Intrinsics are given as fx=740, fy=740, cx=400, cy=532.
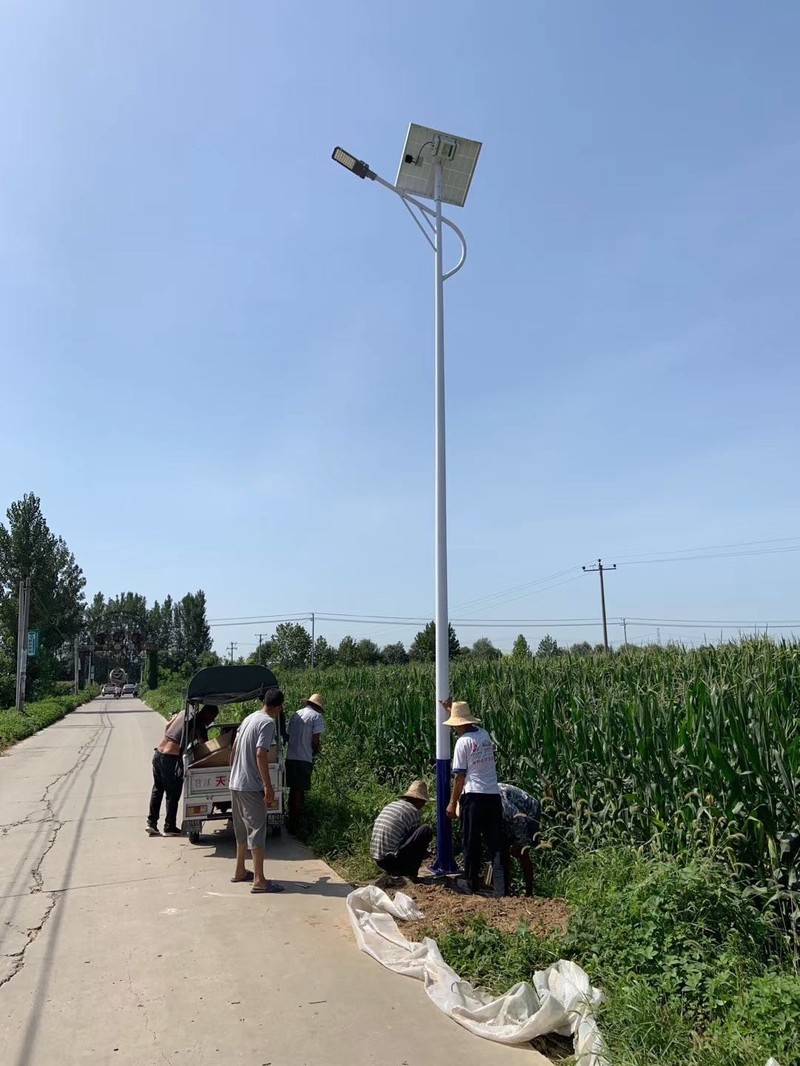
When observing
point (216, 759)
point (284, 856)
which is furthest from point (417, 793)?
point (216, 759)

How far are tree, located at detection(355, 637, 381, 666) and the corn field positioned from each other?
202ft

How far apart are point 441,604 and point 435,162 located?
5.04 metres

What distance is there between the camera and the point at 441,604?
7.68m

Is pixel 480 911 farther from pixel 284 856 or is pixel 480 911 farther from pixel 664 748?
pixel 284 856

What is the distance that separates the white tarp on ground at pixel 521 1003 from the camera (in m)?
4.09

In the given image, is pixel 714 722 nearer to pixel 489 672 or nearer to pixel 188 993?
pixel 188 993

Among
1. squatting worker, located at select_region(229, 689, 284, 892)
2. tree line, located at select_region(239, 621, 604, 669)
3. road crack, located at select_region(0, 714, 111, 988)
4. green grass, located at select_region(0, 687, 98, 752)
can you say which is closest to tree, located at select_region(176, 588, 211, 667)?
tree line, located at select_region(239, 621, 604, 669)

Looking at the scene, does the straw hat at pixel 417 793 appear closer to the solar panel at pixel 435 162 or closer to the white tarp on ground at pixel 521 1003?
the white tarp on ground at pixel 521 1003

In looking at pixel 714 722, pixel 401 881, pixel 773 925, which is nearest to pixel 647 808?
pixel 714 722

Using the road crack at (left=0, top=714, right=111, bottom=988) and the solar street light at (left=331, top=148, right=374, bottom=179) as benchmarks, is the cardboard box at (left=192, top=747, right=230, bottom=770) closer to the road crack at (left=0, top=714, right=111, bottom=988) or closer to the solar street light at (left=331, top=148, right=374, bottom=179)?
the road crack at (left=0, top=714, right=111, bottom=988)

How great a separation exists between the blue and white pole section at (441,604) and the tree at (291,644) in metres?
72.3

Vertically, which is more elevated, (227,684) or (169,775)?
(227,684)

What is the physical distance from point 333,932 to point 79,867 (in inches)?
148

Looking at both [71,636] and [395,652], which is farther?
[395,652]
